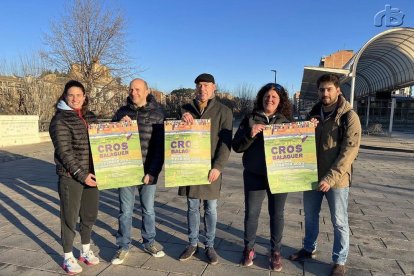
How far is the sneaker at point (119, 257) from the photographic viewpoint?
3859mm

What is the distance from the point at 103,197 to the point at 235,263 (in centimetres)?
387

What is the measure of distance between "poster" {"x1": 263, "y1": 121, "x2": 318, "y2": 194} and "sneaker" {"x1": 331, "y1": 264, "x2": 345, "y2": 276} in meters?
0.92

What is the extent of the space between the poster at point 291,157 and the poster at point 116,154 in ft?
4.69

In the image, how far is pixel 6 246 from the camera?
4328 mm

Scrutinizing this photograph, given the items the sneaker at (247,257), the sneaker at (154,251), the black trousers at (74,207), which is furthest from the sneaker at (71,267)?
the sneaker at (247,257)

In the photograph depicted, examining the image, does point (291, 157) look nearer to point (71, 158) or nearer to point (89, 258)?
point (71, 158)

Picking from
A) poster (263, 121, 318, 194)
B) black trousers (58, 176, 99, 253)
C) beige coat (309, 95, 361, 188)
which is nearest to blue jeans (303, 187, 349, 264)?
beige coat (309, 95, 361, 188)

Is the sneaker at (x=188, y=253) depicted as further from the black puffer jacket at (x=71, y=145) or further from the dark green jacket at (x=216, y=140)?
the black puffer jacket at (x=71, y=145)

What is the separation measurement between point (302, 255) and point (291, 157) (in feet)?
4.31

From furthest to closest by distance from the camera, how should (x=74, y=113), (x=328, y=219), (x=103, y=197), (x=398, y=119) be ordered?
1. (x=398, y=119)
2. (x=103, y=197)
3. (x=328, y=219)
4. (x=74, y=113)

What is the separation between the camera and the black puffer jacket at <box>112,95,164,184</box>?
3793 mm

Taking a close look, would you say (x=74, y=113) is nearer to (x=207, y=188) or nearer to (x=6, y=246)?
(x=207, y=188)

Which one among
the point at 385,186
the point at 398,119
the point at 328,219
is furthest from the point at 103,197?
the point at 398,119

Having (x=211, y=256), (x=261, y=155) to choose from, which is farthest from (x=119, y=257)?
(x=261, y=155)
